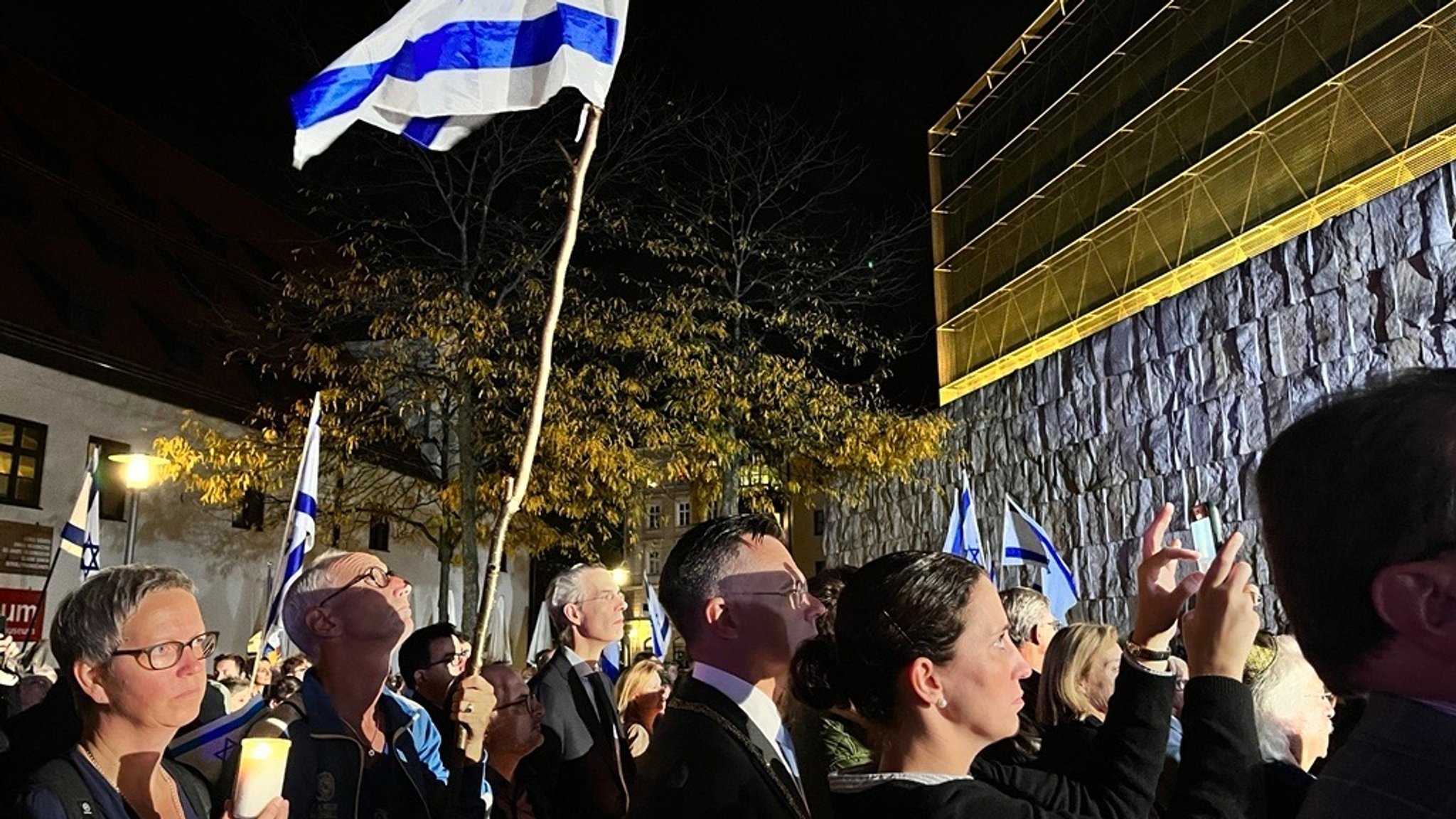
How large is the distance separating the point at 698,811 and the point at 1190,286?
21.2 m

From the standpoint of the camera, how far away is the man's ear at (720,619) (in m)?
3.06

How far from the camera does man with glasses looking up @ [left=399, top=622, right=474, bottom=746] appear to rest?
229 inches

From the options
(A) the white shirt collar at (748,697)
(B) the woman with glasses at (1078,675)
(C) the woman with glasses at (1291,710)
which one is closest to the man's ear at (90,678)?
(A) the white shirt collar at (748,697)

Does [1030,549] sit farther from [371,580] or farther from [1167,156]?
[1167,156]

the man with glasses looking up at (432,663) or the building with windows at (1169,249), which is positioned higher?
the building with windows at (1169,249)

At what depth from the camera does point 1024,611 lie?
559 centimetres

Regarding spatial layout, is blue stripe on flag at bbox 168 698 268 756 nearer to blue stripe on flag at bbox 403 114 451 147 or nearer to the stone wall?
blue stripe on flag at bbox 403 114 451 147

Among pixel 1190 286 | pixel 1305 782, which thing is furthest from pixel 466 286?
pixel 1305 782

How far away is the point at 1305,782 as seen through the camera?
9.99 feet

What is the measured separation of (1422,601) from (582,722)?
424cm

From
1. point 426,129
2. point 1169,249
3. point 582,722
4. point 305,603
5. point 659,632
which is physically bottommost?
point 582,722

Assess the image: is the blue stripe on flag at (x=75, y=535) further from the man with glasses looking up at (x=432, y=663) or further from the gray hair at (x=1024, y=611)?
the gray hair at (x=1024, y=611)

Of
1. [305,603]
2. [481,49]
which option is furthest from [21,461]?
[305,603]

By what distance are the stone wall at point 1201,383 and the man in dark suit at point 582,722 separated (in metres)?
8.81
